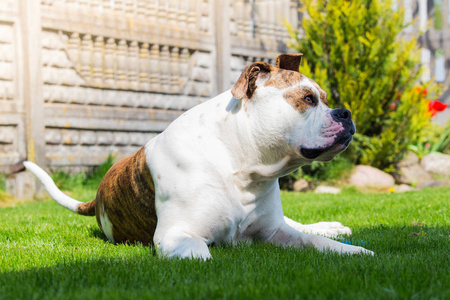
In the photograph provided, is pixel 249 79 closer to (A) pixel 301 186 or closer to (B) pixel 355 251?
(B) pixel 355 251

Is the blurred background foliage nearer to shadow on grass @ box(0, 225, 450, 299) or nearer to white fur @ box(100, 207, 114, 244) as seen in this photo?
white fur @ box(100, 207, 114, 244)

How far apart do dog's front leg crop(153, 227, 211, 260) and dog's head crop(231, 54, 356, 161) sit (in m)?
0.75

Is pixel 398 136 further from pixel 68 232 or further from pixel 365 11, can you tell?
pixel 68 232

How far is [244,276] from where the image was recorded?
2.05 metres

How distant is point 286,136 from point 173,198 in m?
0.74

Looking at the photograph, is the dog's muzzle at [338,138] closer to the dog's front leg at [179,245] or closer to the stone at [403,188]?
the dog's front leg at [179,245]

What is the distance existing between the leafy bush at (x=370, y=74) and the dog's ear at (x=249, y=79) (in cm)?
531

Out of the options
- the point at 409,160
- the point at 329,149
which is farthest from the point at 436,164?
the point at 329,149

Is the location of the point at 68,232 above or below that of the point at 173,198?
below

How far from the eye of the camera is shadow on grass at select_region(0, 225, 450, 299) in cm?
178

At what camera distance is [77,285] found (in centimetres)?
196

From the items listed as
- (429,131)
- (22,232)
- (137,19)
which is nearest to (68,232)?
(22,232)

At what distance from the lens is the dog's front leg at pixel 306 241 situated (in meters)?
2.75

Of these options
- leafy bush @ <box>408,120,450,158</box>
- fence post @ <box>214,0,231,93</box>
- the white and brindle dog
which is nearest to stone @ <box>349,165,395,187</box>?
leafy bush @ <box>408,120,450,158</box>
